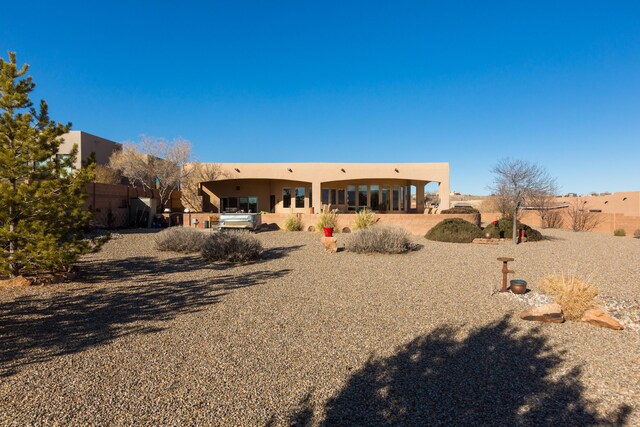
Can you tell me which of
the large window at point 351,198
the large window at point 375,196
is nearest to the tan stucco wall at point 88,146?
the large window at point 351,198

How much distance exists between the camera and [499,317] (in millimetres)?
5945

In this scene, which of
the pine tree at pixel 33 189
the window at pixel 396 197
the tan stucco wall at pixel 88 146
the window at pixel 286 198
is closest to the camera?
the pine tree at pixel 33 189

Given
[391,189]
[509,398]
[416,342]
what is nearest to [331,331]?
[416,342]

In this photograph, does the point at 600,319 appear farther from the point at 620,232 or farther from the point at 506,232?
the point at 620,232

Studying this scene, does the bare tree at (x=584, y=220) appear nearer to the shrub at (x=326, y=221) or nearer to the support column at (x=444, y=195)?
the support column at (x=444, y=195)

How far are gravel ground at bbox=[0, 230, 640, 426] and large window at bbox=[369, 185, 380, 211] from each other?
72.4 ft

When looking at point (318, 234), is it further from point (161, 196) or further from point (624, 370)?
point (624, 370)

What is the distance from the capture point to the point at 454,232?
55.9ft

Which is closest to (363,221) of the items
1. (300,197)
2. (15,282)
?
(300,197)

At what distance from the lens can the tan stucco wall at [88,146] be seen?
26.0 m

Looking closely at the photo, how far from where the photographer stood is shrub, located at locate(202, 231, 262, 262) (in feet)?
36.9

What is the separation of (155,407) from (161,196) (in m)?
25.3

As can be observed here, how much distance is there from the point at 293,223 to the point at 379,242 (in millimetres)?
9117

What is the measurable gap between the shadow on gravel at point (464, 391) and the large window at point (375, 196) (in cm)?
2579
